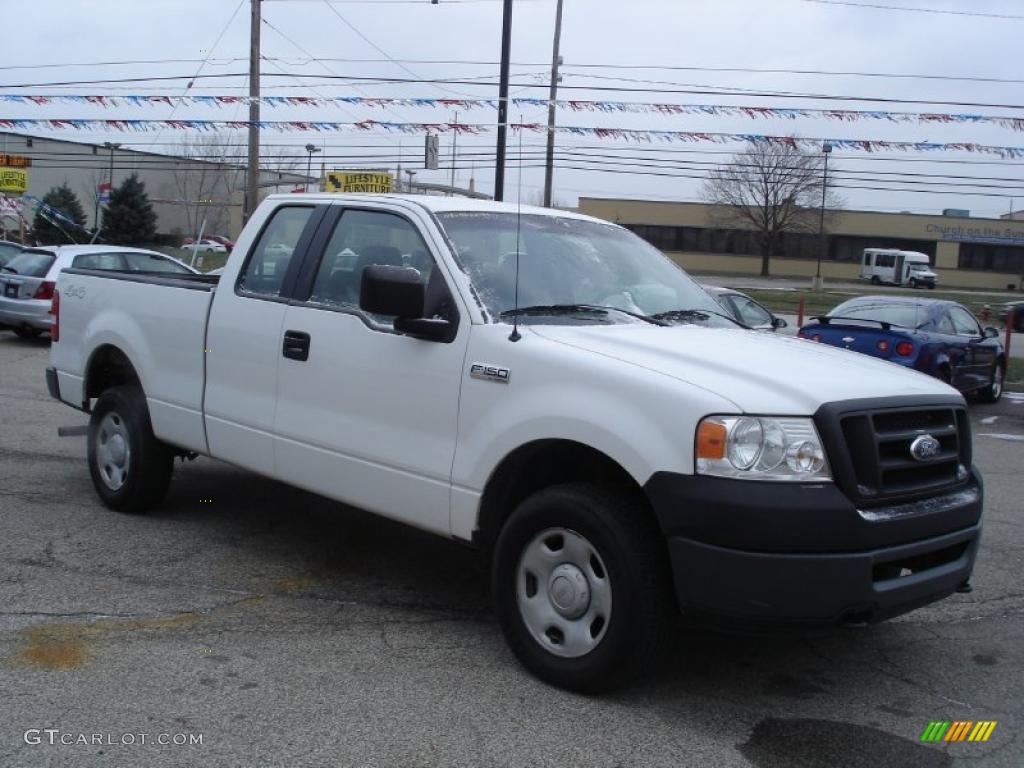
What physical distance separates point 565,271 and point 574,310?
325 mm

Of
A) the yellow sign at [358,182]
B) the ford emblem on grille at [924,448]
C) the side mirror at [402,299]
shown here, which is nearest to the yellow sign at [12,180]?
the yellow sign at [358,182]

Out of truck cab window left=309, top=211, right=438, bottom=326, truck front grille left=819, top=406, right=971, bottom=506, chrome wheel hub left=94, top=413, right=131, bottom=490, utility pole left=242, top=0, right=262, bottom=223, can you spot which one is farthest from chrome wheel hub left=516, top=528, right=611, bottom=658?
utility pole left=242, top=0, right=262, bottom=223

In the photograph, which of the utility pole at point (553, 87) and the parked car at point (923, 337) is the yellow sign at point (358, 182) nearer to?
the utility pole at point (553, 87)

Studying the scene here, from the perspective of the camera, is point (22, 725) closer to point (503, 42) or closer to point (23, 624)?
point (23, 624)

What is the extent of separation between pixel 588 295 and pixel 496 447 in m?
1.03

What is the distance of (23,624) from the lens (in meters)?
4.64

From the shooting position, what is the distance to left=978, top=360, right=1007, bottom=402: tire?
47.3 feet

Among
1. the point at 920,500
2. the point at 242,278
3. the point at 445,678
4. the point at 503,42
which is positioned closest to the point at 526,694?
the point at 445,678

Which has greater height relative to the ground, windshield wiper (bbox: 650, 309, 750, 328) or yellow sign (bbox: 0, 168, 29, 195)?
yellow sign (bbox: 0, 168, 29, 195)

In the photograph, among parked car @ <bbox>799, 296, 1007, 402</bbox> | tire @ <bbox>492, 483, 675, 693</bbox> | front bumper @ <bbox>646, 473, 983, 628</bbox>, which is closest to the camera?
front bumper @ <bbox>646, 473, 983, 628</bbox>

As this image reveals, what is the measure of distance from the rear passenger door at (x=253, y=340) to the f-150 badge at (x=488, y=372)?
1338mm

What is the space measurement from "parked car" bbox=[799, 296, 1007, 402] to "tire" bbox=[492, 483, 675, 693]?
30.8 feet

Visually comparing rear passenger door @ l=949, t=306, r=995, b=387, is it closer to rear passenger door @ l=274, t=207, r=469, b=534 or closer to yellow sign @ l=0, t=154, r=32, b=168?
rear passenger door @ l=274, t=207, r=469, b=534

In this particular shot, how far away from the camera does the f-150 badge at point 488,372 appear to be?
4234mm
